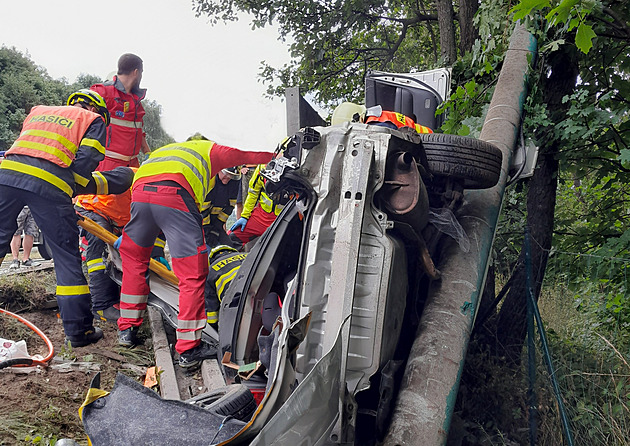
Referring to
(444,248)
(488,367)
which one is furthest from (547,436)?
(444,248)

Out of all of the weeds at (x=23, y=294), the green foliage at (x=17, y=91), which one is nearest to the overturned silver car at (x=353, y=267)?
the weeds at (x=23, y=294)

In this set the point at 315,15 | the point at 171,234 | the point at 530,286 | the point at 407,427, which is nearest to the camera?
the point at 407,427

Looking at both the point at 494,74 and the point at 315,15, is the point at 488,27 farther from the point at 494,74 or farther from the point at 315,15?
the point at 315,15

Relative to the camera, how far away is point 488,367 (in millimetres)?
3012

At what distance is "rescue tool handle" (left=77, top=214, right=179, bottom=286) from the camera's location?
13.5 feet

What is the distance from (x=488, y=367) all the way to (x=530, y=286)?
1.84 feet

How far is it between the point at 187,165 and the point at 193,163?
56 mm

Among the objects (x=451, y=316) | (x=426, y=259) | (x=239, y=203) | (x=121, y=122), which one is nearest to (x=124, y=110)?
(x=121, y=122)

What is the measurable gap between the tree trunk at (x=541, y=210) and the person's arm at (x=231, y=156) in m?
1.97

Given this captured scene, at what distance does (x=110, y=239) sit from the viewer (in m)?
4.20

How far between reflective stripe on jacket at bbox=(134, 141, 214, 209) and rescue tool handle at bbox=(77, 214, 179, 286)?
2.32ft

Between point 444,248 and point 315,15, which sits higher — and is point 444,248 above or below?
below

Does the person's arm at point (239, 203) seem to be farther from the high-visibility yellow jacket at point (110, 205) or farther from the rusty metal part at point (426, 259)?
the rusty metal part at point (426, 259)

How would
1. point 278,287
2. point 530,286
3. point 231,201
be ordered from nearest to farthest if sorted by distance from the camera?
point 278,287 < point 530,286 < point 231,201
